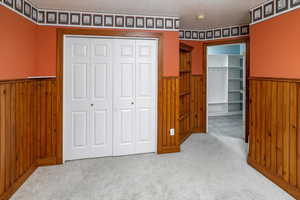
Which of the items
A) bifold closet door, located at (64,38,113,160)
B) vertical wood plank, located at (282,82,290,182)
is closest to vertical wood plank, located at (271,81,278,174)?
vertical wood plank, located at (282,82,290,182)

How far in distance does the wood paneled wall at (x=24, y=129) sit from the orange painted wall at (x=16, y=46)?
0.46 ft

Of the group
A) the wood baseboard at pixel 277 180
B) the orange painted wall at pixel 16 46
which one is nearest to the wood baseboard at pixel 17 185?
the orange painted wall at pixel 16 46

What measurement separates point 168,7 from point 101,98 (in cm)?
178

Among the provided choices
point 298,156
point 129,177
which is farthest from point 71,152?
point 298,156

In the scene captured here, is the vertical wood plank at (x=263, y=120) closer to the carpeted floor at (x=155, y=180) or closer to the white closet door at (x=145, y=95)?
the carpeted floor at (x=155, y=180)

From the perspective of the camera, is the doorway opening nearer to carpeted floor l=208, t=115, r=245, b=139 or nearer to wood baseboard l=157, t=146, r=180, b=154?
carpeted floor l=208, t=115, r=245, b=139

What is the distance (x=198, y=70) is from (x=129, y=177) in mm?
3114

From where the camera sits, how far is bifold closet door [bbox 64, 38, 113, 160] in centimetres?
328

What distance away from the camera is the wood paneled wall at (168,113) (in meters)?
3.57

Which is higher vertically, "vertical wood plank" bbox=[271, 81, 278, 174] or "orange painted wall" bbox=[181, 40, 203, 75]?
"orange painted wall" bbox=[181, 40, 203, 75]

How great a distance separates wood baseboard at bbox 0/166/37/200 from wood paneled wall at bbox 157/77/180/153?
198 cm

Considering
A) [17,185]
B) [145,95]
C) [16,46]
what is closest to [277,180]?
[145,95]

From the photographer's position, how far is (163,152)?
3611 mm

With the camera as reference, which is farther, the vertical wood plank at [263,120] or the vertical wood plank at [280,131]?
the vertical wood plank at [263,120]
